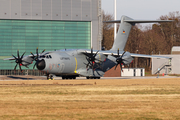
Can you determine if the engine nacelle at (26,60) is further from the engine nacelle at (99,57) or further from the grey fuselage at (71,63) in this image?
the engine nacelle at (99,57)

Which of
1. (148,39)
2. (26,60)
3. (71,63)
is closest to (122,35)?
(71,63)

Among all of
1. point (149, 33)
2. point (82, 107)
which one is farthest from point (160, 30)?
point (82, 107)

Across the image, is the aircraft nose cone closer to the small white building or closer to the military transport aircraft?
the military transport aircraft

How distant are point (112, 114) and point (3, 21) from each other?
193ft

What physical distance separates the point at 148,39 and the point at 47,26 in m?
39.9

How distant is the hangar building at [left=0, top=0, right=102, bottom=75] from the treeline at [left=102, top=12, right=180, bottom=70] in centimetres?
2846

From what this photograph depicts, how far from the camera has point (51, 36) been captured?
66.8 metres

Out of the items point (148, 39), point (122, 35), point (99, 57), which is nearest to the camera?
point (99, 57)

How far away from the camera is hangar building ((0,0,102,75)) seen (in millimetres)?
64750

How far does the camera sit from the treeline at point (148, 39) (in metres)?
93.9

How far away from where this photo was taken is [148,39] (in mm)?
94375

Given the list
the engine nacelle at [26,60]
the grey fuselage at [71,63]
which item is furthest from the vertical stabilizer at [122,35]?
the engine nacelle at [26,60]

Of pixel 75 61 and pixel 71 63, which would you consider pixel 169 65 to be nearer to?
pixel 75 61

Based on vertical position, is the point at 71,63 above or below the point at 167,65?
above
